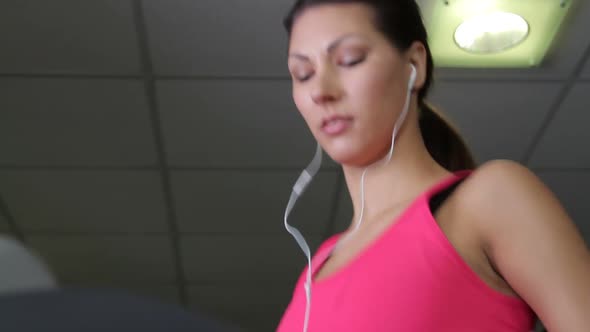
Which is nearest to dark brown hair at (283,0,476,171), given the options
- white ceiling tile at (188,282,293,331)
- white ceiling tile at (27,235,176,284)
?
white ceiling tile at (27,235,176,284)

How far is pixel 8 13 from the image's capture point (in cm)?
152

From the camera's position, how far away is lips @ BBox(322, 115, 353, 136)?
75 cm

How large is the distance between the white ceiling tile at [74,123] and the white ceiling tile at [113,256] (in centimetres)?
48

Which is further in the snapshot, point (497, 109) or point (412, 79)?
point (497, 109)

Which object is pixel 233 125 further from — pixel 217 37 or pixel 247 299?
pixel 247 299

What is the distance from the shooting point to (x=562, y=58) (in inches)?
67.6

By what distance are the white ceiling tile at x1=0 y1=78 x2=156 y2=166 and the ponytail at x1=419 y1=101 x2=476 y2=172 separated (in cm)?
102

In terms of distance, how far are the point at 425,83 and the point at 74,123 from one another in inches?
49.8

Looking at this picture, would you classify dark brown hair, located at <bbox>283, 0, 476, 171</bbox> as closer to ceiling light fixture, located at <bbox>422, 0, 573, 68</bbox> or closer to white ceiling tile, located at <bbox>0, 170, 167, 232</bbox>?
ceiling light fixture, located at <bbox>422, 0, 573, 68</bbox>

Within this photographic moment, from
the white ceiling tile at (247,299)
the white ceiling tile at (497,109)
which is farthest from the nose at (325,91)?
the white ceiling tile at (247,299)


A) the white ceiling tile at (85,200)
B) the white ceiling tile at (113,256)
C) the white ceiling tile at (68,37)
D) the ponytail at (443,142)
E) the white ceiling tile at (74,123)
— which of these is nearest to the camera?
the ponytail at (443,142)

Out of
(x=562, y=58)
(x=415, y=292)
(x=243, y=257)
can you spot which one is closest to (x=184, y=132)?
(x=243, y=257)

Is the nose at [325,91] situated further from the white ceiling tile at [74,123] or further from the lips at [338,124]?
the white ceiling tile at [74,123]

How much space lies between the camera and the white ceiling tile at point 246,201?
2.08 m
